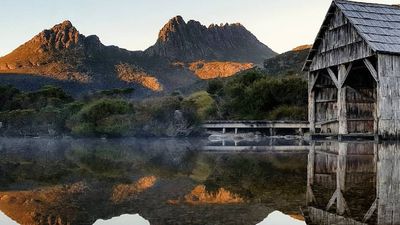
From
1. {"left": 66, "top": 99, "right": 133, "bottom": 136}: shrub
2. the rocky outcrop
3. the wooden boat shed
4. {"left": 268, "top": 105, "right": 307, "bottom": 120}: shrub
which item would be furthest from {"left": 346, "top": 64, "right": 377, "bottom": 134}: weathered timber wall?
the rocky outcrop

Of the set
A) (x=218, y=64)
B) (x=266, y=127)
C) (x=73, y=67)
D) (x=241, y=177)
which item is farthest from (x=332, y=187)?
(x=218, y=64)

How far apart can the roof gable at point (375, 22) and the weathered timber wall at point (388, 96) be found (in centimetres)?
67

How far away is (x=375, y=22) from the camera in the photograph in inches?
1137

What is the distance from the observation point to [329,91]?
36.8m

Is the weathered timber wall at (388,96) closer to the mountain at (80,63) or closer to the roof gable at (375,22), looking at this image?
the roof gable at (375,22)

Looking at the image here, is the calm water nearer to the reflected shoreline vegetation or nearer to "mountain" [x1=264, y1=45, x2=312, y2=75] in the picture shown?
the reflected shoreline vegetation

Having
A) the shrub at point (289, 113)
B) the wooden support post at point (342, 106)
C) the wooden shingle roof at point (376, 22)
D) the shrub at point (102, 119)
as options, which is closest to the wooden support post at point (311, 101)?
the wooden support post at point (342, 106)

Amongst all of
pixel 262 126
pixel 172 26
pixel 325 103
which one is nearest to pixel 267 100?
pixel 262 126

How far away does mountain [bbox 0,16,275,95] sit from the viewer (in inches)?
4316

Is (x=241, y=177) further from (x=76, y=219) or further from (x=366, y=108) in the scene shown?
(x=366, y=108)

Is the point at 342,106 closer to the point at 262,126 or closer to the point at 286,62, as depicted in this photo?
the point at 262,126

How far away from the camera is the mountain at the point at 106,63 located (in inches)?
4316

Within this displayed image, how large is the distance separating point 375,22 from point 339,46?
8.43ft

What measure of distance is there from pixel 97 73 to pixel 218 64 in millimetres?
48894
